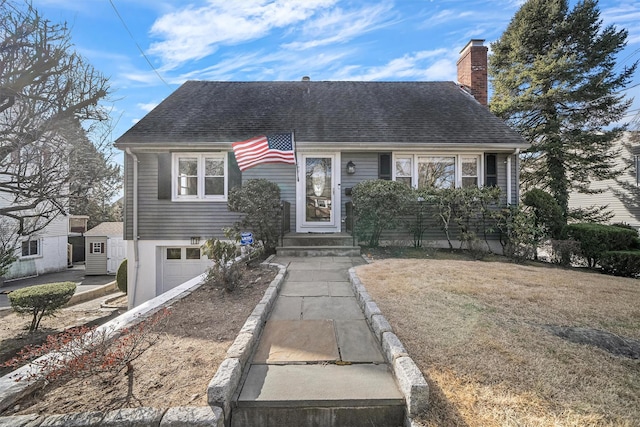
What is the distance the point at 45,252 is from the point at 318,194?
17.4 m

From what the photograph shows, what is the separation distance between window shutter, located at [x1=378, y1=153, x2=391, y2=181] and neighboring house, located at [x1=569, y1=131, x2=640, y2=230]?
12.6 meters

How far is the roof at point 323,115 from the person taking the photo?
9.27m

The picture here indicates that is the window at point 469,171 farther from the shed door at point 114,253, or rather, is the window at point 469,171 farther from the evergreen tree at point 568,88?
the shed door at point 114,253

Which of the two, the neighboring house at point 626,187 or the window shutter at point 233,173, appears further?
the neighboring house at point 626,187

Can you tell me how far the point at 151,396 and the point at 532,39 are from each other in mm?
18707

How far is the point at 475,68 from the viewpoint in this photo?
38.1ft

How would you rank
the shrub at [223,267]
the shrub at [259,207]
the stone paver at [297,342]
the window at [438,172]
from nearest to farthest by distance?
the stone paver at [297,342] < the shrub at [223,267] < the shrub at [259,207] < the window at [438,172]

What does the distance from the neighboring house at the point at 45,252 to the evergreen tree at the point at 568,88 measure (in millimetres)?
23749

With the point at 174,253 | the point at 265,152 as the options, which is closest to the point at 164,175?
the point at 174,253

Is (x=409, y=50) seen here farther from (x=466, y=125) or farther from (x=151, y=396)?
(x=151, y=396)

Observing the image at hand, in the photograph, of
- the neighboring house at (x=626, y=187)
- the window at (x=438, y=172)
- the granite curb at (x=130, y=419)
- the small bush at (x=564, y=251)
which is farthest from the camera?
the neighboring house at (x=626, y=187)

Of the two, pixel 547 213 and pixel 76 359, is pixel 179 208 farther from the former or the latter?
pixel 547 213

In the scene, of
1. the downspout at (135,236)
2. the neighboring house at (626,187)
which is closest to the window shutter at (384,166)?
the downspout at (135,236)

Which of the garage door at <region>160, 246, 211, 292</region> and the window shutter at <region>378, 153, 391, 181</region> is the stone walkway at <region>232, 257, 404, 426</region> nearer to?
the window shutter at <region>378, 153, 391, 181</region>
